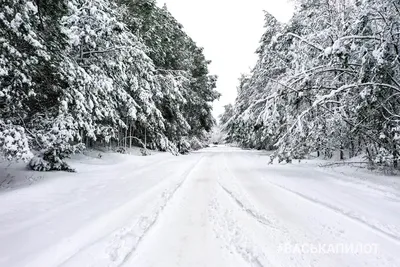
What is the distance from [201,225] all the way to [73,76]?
263 inches

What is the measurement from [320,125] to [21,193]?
9180mm

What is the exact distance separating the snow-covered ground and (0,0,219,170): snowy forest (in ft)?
6.41

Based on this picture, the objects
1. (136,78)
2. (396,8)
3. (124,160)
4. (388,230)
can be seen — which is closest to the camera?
(388,230)

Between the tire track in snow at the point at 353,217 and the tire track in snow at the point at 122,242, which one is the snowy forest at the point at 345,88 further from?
the tire track in snow at the point at 122,242

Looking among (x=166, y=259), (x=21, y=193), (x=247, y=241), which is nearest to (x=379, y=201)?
(x=247, y=241)

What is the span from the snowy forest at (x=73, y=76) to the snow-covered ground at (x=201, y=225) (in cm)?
195

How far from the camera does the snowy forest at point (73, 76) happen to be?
229 inches

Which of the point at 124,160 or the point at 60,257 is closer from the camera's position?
the point at 60,257

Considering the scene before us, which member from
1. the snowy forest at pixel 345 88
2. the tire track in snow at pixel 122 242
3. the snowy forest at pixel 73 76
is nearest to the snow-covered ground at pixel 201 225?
the tire track in snow at pixel 122 242

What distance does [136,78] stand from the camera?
1539cm

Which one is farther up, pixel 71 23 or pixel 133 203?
pixel 71 23

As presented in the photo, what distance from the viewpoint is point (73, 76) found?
28.1ft

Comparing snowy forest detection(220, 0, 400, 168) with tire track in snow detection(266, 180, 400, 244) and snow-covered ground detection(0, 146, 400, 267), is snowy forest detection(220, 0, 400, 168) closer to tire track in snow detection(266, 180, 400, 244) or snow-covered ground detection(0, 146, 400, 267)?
snow-covered ground detection(0, 146, 400, 267)

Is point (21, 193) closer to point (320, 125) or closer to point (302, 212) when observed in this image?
point (302, 212)
